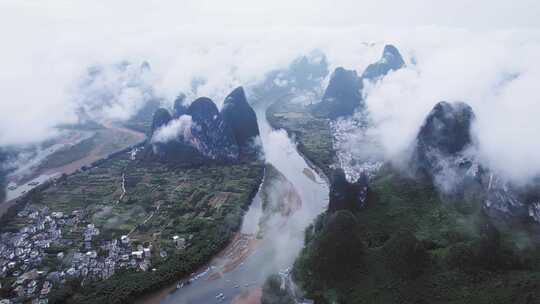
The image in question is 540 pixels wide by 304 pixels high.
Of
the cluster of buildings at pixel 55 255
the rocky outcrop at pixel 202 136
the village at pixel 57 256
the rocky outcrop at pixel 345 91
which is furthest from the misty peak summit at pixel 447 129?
the rocky outcrop at pixel 345 91

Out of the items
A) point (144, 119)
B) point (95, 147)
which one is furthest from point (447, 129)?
point (144, 119)

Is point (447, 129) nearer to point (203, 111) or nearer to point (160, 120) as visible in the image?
point (203, 111)

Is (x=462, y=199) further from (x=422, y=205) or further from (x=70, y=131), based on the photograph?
(x=70, y=131)

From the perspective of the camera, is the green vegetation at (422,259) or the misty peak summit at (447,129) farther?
the misty peak summit at (447,129)

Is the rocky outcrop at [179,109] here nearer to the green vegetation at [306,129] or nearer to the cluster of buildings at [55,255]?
the green vegetation at [306,129]

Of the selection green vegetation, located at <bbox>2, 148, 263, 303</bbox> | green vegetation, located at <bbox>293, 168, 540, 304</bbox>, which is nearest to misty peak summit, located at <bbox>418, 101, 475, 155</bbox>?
green vegetation, located at <bbox>293, 168, 540, 304</bbox>

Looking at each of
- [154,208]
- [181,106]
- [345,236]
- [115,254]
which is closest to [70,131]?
[181,106]
